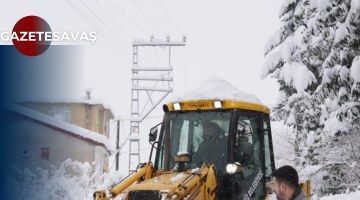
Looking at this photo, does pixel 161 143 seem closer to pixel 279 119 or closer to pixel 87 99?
pixel 279 119

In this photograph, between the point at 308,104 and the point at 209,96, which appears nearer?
the point at 209,96

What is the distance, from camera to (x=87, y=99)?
4072cm

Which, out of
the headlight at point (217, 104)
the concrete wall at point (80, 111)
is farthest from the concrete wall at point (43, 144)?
the headlight at point (217, 104)

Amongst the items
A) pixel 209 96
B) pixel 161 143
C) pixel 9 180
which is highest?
pixel 209 96

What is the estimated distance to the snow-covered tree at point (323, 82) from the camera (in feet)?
40.1

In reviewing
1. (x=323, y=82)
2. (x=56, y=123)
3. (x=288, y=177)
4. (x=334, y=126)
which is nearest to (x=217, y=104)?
(x=288, y=177)

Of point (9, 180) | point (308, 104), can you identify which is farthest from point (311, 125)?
point (9, 180)

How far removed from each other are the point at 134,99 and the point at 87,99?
39.9 ft

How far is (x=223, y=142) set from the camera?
7426 millimetres

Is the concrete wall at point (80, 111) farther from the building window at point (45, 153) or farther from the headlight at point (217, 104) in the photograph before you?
the headlight at point (217, 104)

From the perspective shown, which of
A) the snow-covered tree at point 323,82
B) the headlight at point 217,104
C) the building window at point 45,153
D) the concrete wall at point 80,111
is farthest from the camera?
the concrete wall at point 80,111

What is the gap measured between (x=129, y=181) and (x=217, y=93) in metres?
1.82

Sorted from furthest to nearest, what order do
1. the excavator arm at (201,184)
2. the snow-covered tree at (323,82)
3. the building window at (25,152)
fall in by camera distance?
1. the building window at (25,152)
2. the snow-covered tree at (323,82)
3. the excavator arm at (201,184)

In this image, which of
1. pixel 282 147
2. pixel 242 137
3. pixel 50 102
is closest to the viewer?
pixel 242 137
